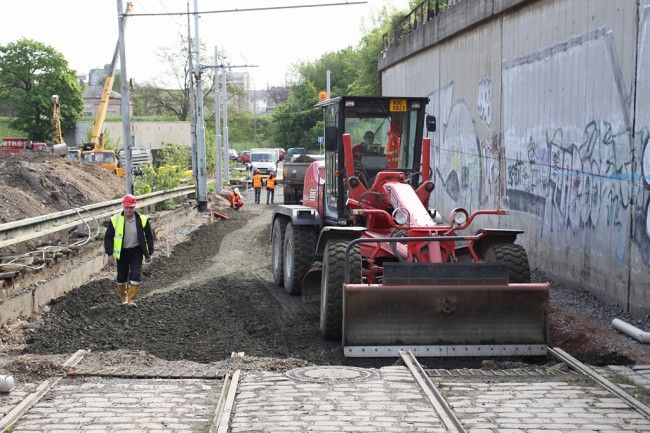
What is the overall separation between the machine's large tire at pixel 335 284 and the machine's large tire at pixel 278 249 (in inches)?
200

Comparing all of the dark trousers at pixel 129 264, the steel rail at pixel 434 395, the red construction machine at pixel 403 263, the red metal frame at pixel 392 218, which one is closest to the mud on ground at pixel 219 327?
the red construction machine at pixel 403 263

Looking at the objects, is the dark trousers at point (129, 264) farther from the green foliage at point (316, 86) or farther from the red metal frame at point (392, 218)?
the green foliage at point (316, 86)

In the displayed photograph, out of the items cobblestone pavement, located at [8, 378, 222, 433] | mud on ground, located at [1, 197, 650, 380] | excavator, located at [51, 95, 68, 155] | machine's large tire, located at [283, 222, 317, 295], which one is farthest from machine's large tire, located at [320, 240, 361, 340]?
excavator, located at [51, 95, 68, 155]

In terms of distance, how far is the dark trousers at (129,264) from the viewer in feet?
46.1

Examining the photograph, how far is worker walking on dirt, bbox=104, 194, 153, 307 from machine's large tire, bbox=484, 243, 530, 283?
18.5 feet

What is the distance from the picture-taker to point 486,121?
18844 mm

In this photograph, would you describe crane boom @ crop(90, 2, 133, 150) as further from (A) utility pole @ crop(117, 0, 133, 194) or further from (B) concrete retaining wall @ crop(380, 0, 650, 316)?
(B) concrete retaining wall @ crop(380, 0, 650, 316)

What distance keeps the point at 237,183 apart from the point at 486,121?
128 feet

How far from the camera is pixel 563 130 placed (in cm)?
1413

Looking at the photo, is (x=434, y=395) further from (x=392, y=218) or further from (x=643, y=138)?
(x=643, y=138)

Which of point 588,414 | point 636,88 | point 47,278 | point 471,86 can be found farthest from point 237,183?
point 588,414

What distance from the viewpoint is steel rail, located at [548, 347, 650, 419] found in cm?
745

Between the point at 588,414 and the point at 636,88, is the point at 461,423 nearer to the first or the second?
the point at 588,414

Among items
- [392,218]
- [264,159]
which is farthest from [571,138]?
[264,159]
